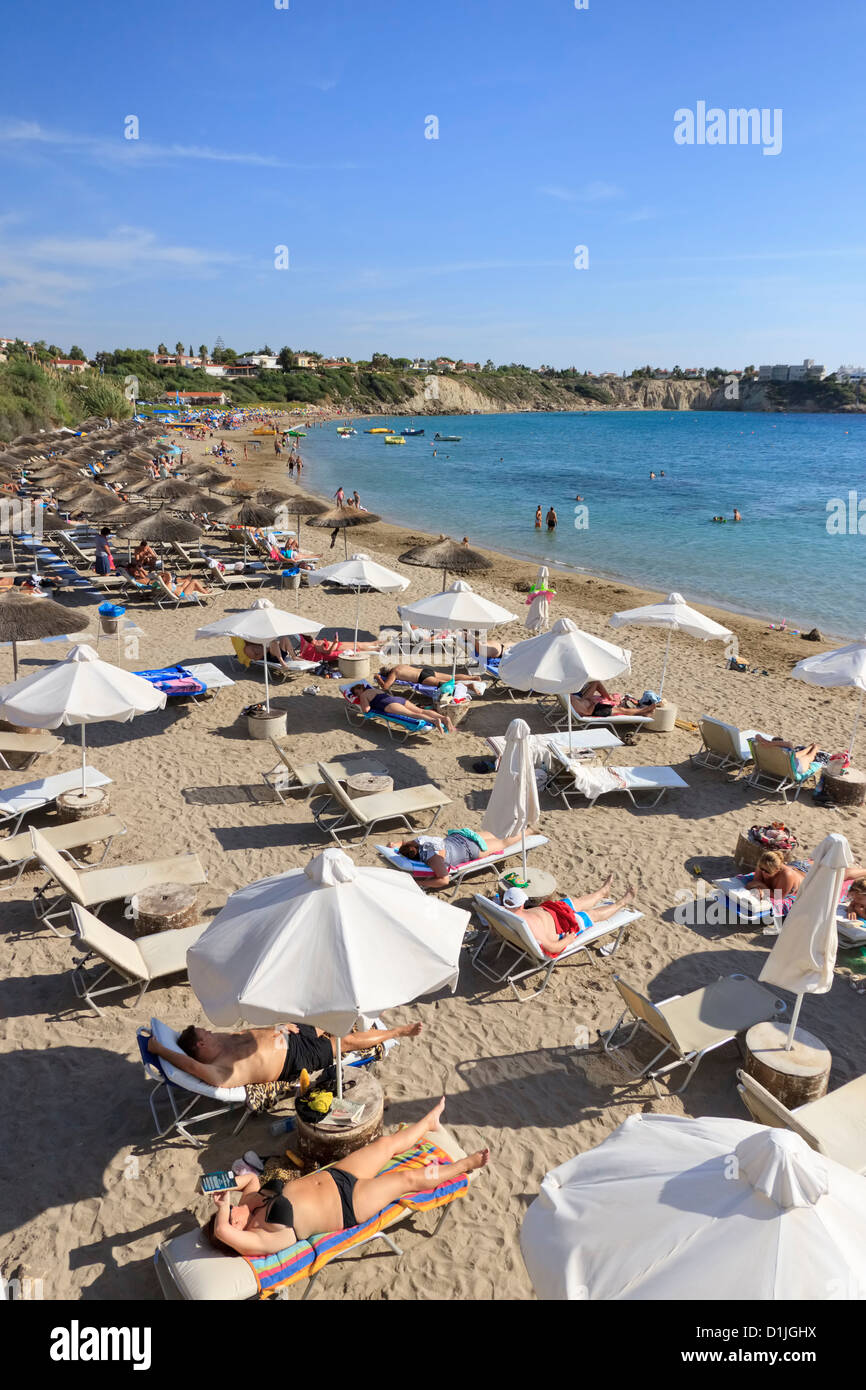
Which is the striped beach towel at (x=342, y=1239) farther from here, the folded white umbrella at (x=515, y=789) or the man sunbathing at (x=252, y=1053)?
the folded white umbrella at (x=515, y=789)

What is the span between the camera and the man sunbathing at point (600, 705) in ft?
35.9

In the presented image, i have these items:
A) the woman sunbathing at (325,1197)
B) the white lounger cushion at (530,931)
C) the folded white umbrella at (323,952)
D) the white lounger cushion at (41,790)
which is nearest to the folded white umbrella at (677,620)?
the white lounger cushion at (530,931)


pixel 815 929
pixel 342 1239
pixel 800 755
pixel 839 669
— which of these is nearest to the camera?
pixel 342 1239

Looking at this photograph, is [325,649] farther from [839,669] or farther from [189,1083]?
[189,1083]

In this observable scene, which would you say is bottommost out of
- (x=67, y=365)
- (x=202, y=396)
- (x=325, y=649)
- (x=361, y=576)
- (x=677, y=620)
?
(x=325, y=649)

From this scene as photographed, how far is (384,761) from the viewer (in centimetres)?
1004

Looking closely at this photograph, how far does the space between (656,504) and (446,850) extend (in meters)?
40.6

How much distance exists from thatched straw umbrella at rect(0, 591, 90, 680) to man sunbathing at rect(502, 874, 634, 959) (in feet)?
19.0

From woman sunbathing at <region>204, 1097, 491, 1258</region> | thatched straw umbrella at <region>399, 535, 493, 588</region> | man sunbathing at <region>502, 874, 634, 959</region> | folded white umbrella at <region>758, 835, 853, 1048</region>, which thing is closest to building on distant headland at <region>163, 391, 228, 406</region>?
thatched straw umbrella at <region>399, 535, 493, 588</region>

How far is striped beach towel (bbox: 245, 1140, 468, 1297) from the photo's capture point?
367cm

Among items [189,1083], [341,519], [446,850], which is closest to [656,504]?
[341,519]

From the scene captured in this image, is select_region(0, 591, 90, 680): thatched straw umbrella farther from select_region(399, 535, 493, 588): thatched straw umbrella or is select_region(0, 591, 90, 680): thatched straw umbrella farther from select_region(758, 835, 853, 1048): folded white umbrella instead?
select_region(758, 835, 853, 1048): folded white umbrella

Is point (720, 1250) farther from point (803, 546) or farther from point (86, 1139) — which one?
point (803, 546)

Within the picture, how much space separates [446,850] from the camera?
7281 mm
